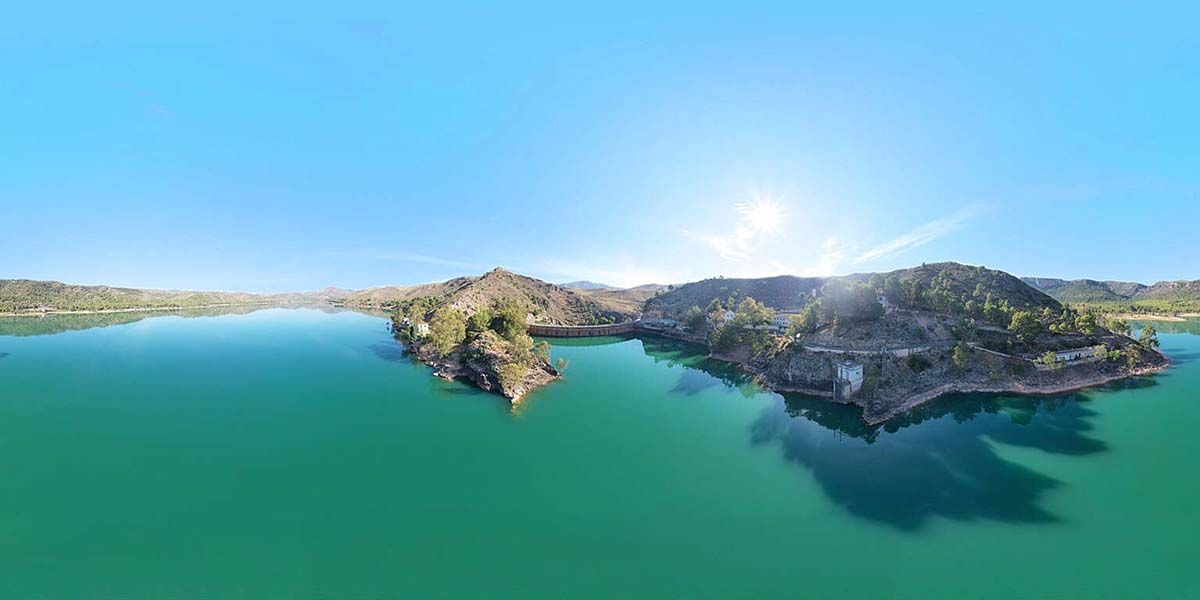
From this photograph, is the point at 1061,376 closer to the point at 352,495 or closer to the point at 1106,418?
the point at 1106,418

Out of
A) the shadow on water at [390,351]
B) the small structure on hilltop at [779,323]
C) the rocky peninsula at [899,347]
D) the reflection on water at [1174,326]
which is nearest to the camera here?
the rocky peninsula at [899,347]

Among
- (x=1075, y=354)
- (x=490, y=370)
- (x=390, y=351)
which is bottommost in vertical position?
(x=390, y=351)

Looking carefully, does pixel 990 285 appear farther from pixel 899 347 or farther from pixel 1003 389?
pixel 899 347

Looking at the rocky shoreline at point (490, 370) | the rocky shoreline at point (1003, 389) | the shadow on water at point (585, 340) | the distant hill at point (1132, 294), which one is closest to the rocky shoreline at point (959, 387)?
the rocky shoreline at point (1003, 389)

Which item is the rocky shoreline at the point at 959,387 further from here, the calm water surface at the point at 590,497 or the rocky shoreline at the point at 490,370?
the rocky shoreline at the point at 490,370

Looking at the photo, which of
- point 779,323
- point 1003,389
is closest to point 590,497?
point 1003,389

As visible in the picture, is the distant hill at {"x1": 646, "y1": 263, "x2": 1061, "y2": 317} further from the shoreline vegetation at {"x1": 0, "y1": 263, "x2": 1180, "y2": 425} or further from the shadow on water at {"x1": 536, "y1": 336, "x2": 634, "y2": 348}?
the shadow on water at {"x1": 536, "y1": 336, "x2": 634, "y2": 348}
